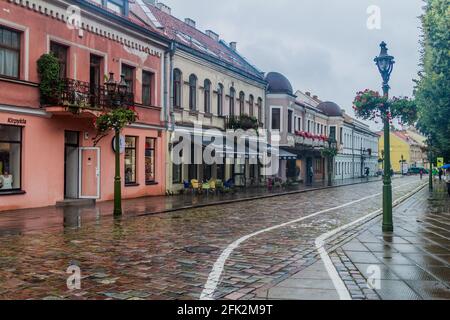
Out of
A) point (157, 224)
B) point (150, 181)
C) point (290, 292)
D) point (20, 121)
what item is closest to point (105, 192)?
point (150, 181)

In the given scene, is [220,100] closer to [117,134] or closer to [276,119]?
[276,119]

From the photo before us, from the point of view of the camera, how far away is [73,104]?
1784cm

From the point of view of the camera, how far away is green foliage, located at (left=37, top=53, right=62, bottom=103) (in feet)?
57.7

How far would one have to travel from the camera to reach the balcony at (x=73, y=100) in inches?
698

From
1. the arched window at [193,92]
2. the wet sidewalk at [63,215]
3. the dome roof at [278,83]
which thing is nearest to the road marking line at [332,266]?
the wet sidewalk at [63,215]

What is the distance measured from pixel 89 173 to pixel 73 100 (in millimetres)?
3825

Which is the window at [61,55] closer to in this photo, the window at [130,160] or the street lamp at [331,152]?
the window at [130,160]

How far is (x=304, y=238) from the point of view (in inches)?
434

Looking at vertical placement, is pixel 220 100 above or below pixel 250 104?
below

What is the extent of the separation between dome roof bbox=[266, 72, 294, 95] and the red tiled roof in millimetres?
1525

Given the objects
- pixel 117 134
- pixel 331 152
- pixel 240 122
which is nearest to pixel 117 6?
pixel 117 134

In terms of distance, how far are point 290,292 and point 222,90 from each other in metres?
27.4

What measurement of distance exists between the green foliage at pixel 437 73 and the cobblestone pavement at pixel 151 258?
276 inches
